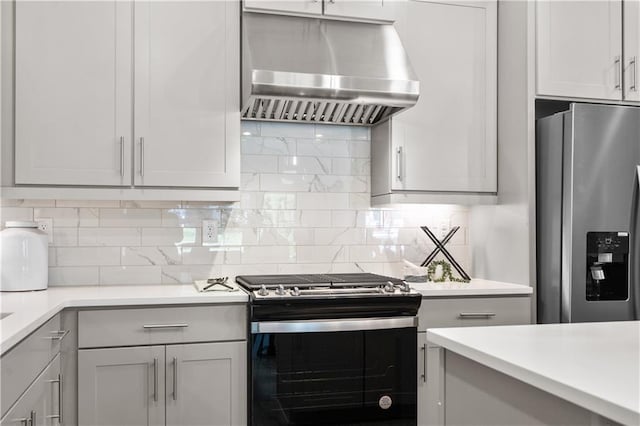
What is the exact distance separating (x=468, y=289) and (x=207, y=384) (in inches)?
50.5

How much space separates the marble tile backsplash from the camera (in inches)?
118

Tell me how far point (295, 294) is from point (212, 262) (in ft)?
2.48

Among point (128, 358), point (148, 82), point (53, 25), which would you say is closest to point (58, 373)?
point (128, 358)

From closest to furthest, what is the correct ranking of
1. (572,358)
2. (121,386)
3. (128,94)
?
1. (572,358)
2. (121,386)
3. (128,94)

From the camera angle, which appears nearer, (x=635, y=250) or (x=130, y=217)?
(x=635, y=250)

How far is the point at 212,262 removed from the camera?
3.16 meters

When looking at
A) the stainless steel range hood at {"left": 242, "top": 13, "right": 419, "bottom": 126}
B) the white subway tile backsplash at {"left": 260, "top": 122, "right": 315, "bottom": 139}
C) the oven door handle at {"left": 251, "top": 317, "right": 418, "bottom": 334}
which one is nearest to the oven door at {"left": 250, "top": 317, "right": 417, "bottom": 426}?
the oven door handle at {"left": 251, "top": 317, "right": 418, "bottom": 334}

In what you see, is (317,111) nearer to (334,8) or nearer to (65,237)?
(334,8)

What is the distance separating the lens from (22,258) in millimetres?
2668

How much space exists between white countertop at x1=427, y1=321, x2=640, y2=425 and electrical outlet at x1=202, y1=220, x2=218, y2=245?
1.81 m

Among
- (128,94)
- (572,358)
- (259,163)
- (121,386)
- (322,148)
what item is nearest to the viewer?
(572,358)

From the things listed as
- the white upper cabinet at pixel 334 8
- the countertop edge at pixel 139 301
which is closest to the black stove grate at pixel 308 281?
the countertop edge at pixel 139 301

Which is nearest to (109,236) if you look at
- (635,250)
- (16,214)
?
(16,214)

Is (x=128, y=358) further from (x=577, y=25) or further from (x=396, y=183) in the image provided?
(x=577, y=25)
